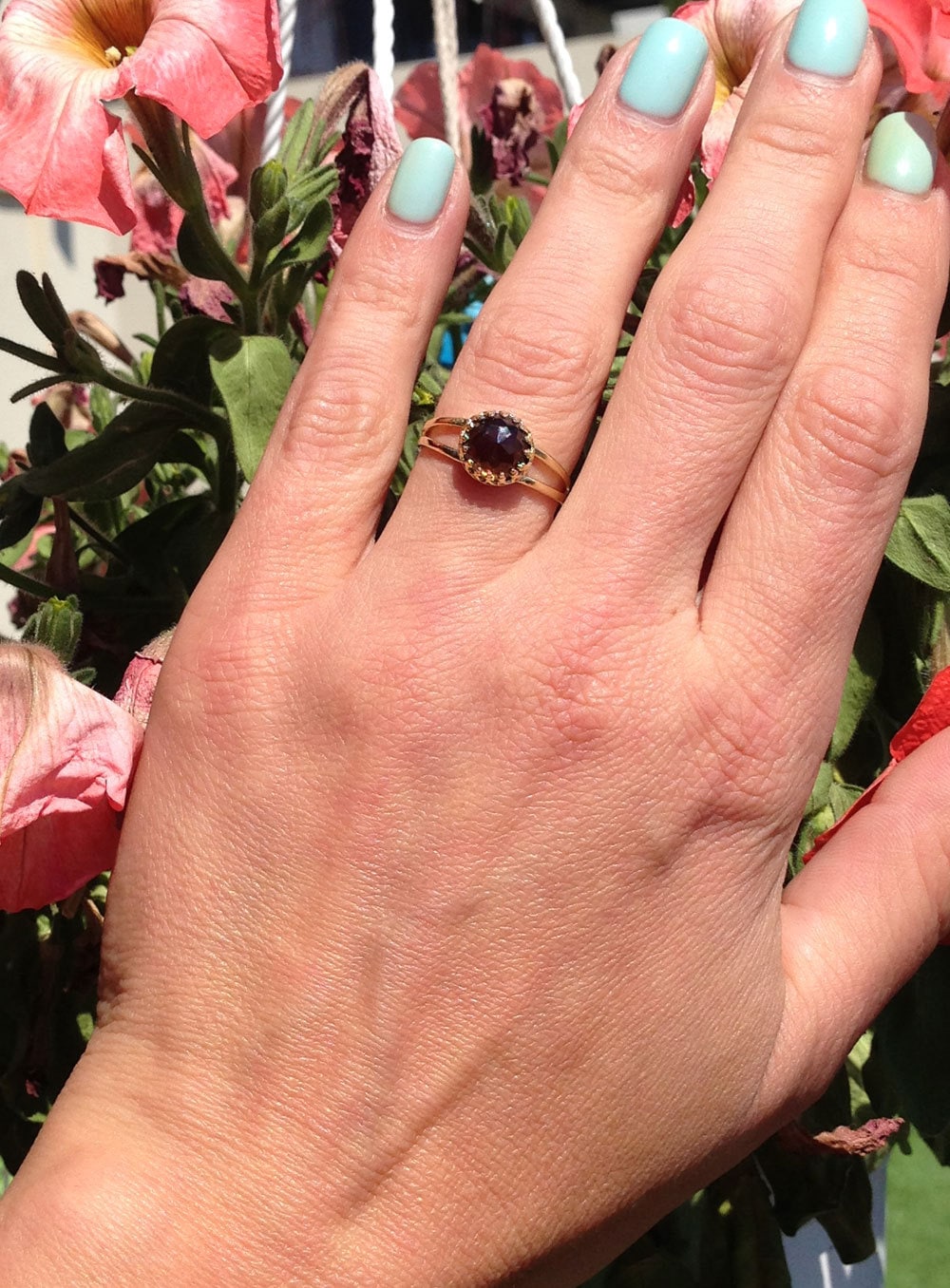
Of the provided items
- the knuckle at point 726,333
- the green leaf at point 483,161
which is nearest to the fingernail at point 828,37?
the knuckle at point 726,333

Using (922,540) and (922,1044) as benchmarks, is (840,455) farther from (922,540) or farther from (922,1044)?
(922,1044)

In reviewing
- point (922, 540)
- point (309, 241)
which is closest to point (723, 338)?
point (922, 540)

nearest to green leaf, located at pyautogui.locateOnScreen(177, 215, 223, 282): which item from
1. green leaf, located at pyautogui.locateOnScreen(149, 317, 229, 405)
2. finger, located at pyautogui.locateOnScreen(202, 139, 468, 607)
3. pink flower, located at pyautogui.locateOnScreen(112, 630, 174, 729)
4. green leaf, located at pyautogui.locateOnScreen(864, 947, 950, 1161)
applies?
green leaf, located at pyautogui.locateOnScreen(149, 317, 229, 405)

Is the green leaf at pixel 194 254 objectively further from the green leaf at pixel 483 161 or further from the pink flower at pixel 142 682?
the green leaf at pixel 483 161

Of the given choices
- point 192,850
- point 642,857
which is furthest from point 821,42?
point 192,850

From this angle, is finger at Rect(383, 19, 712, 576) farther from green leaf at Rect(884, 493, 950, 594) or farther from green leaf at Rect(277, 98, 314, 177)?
green leaf at Rect(277, 98, 314, 177)

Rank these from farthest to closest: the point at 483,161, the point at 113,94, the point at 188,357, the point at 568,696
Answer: the point at 483,161
the point at 188,357
the point at 113,94
the point at 568,696

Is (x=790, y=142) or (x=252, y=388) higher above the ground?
(x=790, y=142)
